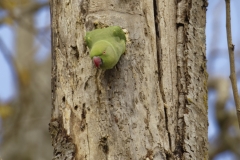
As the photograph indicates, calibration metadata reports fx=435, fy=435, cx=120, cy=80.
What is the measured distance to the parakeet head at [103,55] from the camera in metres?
1.62

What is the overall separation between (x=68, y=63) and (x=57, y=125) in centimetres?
27

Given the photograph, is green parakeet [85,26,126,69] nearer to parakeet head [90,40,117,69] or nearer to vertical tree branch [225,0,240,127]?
parakeet head [90,40,117,69]

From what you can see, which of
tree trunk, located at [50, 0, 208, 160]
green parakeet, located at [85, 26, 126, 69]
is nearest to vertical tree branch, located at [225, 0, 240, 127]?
tree trunk, located at [50, 0, 208, 160]

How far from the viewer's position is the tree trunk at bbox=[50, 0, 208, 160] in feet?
5.72

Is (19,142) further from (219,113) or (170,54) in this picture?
(170,54)

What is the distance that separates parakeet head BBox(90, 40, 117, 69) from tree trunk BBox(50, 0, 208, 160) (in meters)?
0.14

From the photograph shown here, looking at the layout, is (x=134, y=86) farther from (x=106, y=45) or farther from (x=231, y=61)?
(x=231, y=61)

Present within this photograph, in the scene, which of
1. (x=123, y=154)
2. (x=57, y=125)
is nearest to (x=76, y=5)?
(x=57, y=125)

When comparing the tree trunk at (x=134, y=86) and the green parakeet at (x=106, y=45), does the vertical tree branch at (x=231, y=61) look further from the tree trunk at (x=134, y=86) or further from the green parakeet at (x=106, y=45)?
the green parakeet at (x=106, y=45)

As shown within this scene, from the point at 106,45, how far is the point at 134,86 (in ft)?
0.78

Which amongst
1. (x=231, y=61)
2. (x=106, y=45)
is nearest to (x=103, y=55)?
(x=106, y=45)

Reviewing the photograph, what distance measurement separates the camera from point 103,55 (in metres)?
1.62

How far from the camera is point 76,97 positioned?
181cm

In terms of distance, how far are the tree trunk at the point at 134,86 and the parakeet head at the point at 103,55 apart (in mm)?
139
